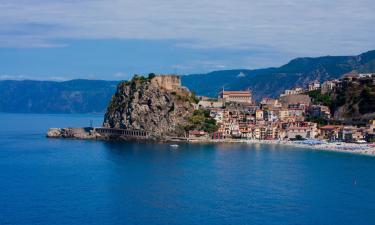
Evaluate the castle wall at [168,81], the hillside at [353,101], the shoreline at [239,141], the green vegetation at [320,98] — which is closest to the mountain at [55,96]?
the green vegetation at [320,98]

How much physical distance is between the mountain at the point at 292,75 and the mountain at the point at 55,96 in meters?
25.6

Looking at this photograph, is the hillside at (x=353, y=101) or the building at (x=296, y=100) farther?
the building at (x=296, y=100)

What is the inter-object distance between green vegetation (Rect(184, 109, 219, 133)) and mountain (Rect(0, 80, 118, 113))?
110m

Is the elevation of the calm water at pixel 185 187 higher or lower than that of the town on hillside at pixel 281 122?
lower

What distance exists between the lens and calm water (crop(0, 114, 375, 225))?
858 inches

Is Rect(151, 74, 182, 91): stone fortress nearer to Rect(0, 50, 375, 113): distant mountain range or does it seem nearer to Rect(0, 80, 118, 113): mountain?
Rect(0, 50, 375, 113): distant mountain range

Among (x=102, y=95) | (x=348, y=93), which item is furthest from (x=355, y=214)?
(x=102, y=95)

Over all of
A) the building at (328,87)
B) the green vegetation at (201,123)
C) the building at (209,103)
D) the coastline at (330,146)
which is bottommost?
the coastline at (330,146)

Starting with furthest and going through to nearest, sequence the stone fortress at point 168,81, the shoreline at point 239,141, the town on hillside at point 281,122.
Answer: the stone fortress at point 168,81, the town on hillside at point 281,122, the shoreline at point 239,141

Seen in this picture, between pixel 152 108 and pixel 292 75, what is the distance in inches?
3702

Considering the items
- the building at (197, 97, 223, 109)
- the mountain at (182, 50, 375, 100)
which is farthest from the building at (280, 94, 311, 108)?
the mountain at (182, 50, 375, 100)

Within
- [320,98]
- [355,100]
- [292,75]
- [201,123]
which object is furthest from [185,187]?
[292,75]

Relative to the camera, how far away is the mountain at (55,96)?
557 ft

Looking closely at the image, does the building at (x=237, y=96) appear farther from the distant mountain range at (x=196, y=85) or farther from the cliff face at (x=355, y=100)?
the distant mountain range at (x=196, y=85)
